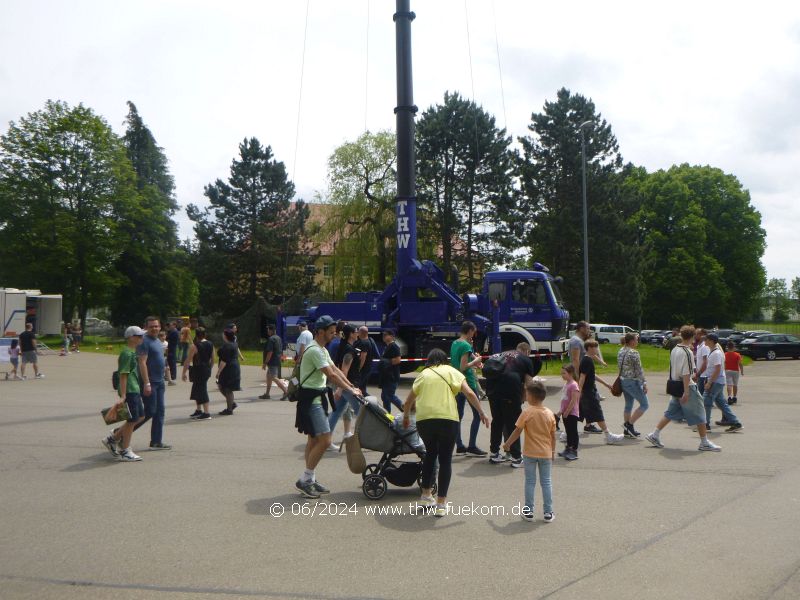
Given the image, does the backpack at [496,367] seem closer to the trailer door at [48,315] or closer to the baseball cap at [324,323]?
the baseball cap at [324,323]

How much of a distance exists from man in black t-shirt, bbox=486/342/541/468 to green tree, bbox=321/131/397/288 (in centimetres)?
3315

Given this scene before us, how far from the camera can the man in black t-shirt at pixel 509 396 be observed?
8672 mm

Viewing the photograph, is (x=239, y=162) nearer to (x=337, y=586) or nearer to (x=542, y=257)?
(x=542, y=257)

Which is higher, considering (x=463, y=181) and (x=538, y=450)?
(x=463, y=181)

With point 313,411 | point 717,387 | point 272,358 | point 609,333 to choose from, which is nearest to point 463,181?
point 609,333

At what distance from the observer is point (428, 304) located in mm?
20516

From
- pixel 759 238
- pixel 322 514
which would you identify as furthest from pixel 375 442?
pixel 759 238

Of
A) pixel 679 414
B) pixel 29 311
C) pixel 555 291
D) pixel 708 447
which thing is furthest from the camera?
pixel 29 311

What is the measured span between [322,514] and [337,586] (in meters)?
1.87

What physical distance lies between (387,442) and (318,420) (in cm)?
74

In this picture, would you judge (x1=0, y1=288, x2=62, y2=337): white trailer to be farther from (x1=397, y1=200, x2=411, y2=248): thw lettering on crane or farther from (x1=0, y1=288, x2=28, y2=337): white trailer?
(x1=397, y1=200, x2=411, y2=248): thw lettering on crane

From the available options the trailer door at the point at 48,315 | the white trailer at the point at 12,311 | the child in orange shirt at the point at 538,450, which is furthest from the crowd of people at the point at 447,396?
the trailer door at the point at 48,315

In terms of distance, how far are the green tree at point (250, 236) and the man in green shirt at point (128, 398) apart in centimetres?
4249

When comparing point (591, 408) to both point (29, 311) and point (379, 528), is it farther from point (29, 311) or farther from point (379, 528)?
point (29, 311)
